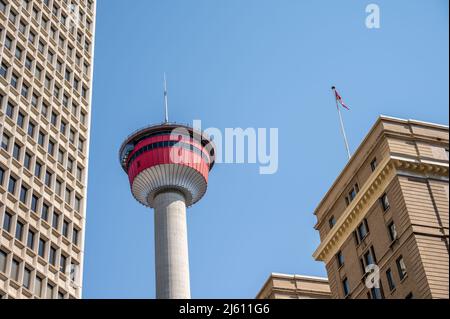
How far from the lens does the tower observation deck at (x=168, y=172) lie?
12362 centimetres

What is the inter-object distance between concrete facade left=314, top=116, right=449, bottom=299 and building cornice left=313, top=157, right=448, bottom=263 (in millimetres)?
76

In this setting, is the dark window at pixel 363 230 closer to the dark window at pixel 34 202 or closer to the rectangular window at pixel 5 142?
the dark window at pixel 34 202

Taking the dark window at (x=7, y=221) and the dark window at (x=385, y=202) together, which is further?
the dark window at (x=385, y=202)

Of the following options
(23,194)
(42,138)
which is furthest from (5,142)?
(42,138)

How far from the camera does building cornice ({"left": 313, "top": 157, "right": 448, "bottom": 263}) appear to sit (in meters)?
57.5

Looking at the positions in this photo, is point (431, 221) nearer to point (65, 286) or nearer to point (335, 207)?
point (335, 207)

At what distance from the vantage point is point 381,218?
5856 centimetres

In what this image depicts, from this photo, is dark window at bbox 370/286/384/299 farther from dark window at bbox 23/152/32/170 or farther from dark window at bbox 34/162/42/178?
dark window at bbox 23/152/32/170

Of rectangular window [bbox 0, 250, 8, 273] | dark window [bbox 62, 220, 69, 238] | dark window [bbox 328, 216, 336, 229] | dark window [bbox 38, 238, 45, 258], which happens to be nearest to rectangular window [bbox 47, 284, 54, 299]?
dark window [bbox 38, 238, 45, 258]

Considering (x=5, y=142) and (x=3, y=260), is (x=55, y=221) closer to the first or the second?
(x=5, y=142)

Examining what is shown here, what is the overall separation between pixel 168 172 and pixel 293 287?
59767mm

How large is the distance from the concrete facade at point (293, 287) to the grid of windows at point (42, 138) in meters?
20.6

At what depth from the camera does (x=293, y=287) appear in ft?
246

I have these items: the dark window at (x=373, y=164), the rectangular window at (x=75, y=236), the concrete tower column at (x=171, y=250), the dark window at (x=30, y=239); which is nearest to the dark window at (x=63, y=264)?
the rectangular window at (x=75, y=236)
